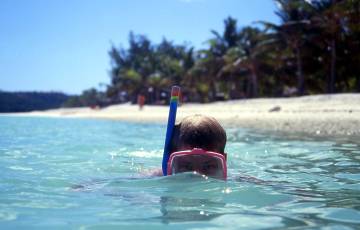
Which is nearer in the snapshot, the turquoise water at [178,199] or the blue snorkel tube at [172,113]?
the turquoise water at [178,199]

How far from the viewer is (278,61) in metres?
33.2

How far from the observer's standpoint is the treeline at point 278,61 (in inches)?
1160

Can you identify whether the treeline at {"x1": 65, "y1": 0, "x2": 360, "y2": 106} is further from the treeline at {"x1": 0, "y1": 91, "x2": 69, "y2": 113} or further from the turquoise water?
the turquoise water

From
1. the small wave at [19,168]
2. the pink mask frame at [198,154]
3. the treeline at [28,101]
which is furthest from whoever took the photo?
the treeline at [28,101]

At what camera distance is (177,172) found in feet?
11.0

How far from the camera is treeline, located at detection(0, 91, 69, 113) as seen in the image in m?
59.9

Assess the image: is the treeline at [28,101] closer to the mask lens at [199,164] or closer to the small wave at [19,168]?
the small wave at [19,168]

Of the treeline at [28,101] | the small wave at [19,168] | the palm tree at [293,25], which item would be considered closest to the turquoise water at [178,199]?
the small wave at [19,168]

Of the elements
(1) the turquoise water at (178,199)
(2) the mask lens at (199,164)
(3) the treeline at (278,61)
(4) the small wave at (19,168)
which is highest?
(3) the treeline at (278,61)

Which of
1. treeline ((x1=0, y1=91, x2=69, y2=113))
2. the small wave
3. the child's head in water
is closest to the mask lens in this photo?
the child's head in water

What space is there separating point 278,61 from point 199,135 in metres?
30.9

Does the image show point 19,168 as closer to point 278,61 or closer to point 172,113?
point 172,113

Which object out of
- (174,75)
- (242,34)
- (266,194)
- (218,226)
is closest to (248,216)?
(218,226)

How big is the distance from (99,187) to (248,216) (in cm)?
141
